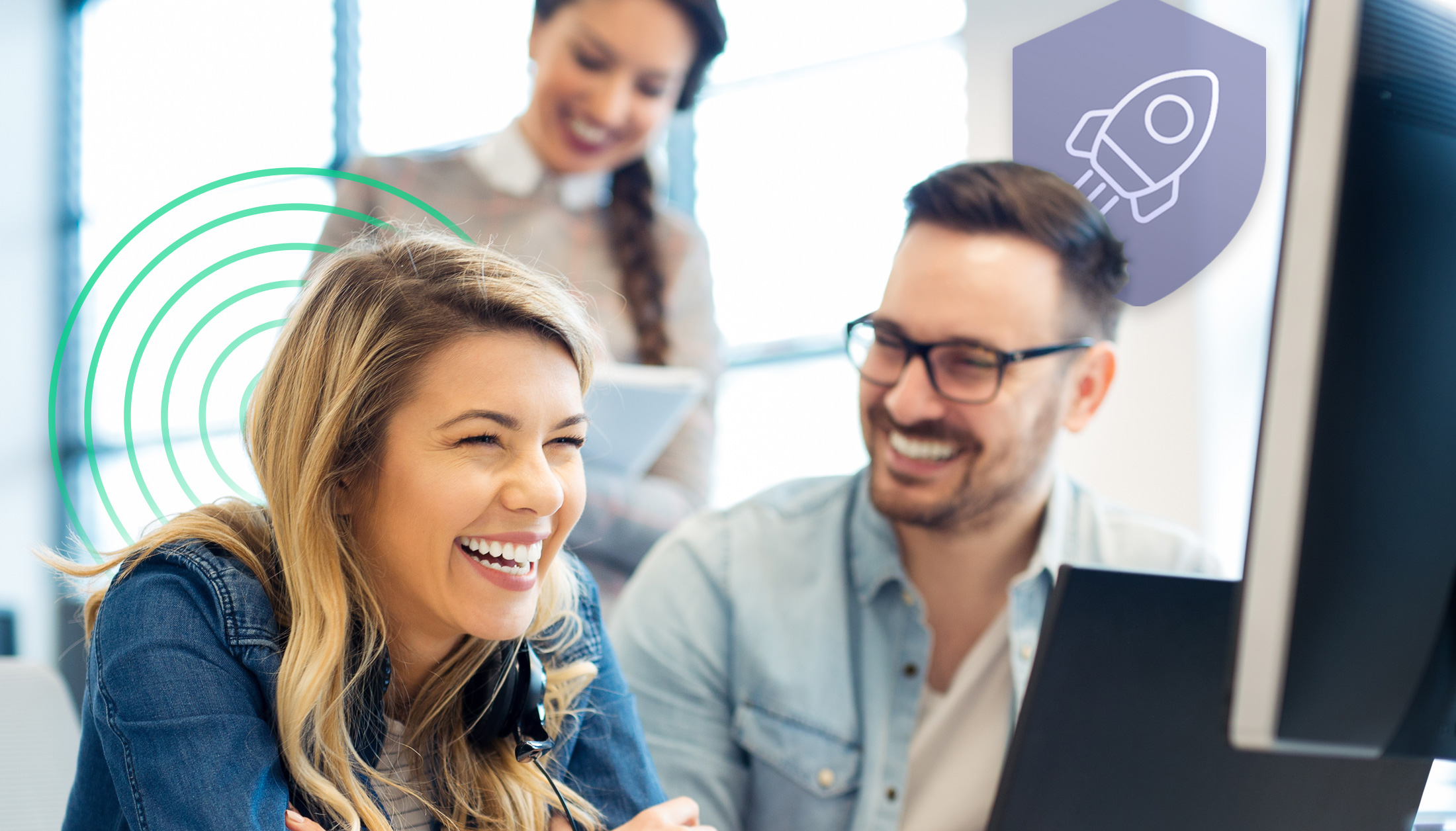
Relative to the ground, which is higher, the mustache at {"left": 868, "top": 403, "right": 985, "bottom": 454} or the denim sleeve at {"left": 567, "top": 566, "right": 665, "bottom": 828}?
the mustache at {"left": 868, "top": 403, "right": 985, "bottom": 454}

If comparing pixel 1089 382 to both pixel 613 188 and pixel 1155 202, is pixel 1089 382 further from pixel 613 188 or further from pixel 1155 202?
pixel 613 188

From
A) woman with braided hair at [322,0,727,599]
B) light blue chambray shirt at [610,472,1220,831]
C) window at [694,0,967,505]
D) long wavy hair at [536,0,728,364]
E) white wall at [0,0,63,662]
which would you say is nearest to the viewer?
Answer: light blue chambray shirt at [610,472,1220,831]

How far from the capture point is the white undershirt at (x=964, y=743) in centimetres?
124

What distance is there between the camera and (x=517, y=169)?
2004 millimetres

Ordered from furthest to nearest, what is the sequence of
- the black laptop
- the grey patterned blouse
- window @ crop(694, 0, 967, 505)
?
window @ crop(694, 0, 967, 505)
the grey patterned blouse
the black laptop

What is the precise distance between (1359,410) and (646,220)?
1.72 meters

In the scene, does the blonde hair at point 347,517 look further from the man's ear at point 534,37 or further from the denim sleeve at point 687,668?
the man's ear at point 534,37

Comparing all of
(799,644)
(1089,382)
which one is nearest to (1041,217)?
(1089,382)

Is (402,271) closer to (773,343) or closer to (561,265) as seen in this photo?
(561,265)

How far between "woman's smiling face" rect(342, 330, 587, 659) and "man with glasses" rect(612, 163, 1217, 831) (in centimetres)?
Answer: 40

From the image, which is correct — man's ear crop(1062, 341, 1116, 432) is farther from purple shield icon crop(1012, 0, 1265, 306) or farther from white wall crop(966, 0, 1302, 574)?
white wall crop(966, 0, 1302, 574)

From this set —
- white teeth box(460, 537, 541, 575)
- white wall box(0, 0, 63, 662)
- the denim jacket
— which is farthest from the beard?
white wall box(0, 0, 63, 662)

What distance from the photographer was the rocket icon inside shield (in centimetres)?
111

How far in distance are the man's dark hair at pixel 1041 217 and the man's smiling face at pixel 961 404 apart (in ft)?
0.05
